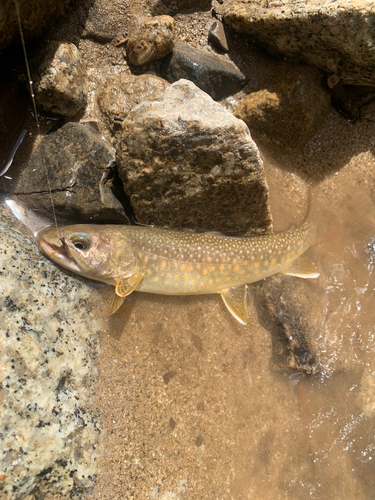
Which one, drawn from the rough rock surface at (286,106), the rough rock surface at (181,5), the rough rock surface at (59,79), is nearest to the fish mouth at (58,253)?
the rough rock surface at (59,79)

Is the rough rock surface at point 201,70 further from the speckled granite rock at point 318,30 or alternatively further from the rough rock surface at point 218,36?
the speckled granite rock at point 318,30

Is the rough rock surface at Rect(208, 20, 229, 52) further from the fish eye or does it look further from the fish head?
the fish eye

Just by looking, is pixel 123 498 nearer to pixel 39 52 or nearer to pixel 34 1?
pixel 39 52

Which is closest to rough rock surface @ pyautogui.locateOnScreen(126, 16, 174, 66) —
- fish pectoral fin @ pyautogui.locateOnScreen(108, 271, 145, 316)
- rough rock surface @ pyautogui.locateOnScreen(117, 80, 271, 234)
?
rough rock surface @ pyautogui.locateOnScreen(117, 80, 271, 234)

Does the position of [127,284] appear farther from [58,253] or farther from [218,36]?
[218,36]

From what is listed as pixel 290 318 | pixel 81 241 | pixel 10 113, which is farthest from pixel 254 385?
pixel 10 113

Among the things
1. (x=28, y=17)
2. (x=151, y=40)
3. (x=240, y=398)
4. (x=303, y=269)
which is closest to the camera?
(x=28, y=17)

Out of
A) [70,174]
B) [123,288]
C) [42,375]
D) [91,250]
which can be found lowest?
[42,375]
